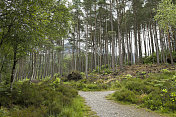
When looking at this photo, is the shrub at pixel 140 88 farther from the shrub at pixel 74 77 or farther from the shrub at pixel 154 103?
the shrub at pixel 74 77

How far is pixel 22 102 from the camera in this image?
474 cm

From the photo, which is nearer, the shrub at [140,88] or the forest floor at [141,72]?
Result: the shrub at [140,88]

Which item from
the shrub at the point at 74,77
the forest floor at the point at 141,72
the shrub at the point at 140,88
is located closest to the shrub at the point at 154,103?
the shrub at the point at 140,88

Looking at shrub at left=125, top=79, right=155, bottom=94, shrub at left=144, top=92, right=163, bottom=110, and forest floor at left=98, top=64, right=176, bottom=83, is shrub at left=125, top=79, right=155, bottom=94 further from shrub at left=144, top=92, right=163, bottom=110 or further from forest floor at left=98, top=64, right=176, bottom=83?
forest floor at left=98, top=64, right=176, bottom=83

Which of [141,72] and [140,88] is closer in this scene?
[140,88]

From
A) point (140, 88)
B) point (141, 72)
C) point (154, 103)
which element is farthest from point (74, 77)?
point (154, 103)

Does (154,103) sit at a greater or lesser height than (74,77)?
greater

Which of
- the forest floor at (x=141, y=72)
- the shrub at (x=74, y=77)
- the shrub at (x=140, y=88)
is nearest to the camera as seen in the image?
the shrub at (x=140, y=88)

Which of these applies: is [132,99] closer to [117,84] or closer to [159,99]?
[159,99]

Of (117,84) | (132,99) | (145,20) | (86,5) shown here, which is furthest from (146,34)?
(132,99)

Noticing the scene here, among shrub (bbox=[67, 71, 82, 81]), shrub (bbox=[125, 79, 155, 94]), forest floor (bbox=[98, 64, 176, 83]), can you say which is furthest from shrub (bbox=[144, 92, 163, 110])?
shrub (bbox=[67, 71, 82, 81])

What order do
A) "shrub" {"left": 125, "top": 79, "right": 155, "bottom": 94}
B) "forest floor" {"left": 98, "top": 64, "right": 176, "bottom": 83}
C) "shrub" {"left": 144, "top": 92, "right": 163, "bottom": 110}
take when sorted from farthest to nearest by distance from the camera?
"forest floor" {"left": 98, "top": 64, "right": 176, "bottom": 83} < "shrub" {"left": 125, "top": 79, "right": 155, "bottom": 94} < "shrub" {"left": 144, "top": 92, "right": 163, "bottom": 110}

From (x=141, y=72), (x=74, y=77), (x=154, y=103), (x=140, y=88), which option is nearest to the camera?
(x=154, y=103)

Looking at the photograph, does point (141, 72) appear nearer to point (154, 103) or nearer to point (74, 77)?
point (74, 77)
